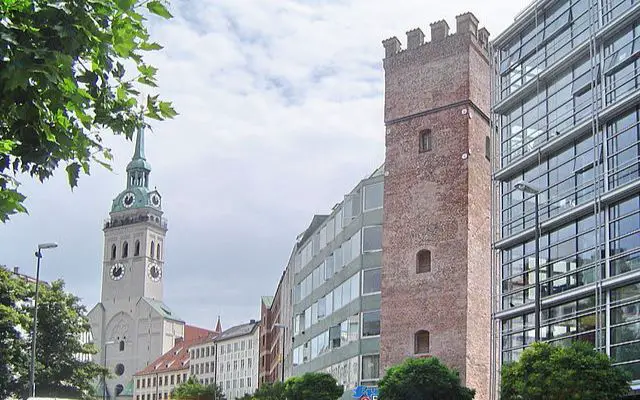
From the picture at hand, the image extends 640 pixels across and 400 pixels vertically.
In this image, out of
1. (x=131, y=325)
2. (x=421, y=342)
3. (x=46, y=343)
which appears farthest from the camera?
(x=131, y=325)

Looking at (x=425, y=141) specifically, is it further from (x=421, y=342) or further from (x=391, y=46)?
(x=421, y=342)

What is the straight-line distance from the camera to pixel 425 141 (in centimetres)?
5569

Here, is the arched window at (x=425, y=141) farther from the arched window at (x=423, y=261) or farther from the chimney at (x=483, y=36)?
the chimney at (x=483, y=36)

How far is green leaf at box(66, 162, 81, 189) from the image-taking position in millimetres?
9477

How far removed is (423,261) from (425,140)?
645cm

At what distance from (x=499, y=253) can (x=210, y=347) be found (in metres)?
132

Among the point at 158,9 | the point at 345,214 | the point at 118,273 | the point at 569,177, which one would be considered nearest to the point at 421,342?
the point at 345,214

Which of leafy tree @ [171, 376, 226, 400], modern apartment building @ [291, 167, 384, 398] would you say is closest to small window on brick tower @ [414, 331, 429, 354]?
modern apartment building @ [291, 167, 384, 398]

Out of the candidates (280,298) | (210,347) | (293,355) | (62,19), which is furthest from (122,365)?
(62,19)

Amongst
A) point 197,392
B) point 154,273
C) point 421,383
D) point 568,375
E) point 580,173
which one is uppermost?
point 154,273

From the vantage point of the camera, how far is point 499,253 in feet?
145

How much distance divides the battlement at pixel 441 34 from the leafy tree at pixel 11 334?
994 inches

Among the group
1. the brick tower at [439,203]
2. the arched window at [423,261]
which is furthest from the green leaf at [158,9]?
the arched window at [423,261]

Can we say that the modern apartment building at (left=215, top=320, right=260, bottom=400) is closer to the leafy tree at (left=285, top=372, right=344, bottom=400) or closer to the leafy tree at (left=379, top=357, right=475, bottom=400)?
the leafy tree at (left=285, top=372, right=344, bottom=400)
